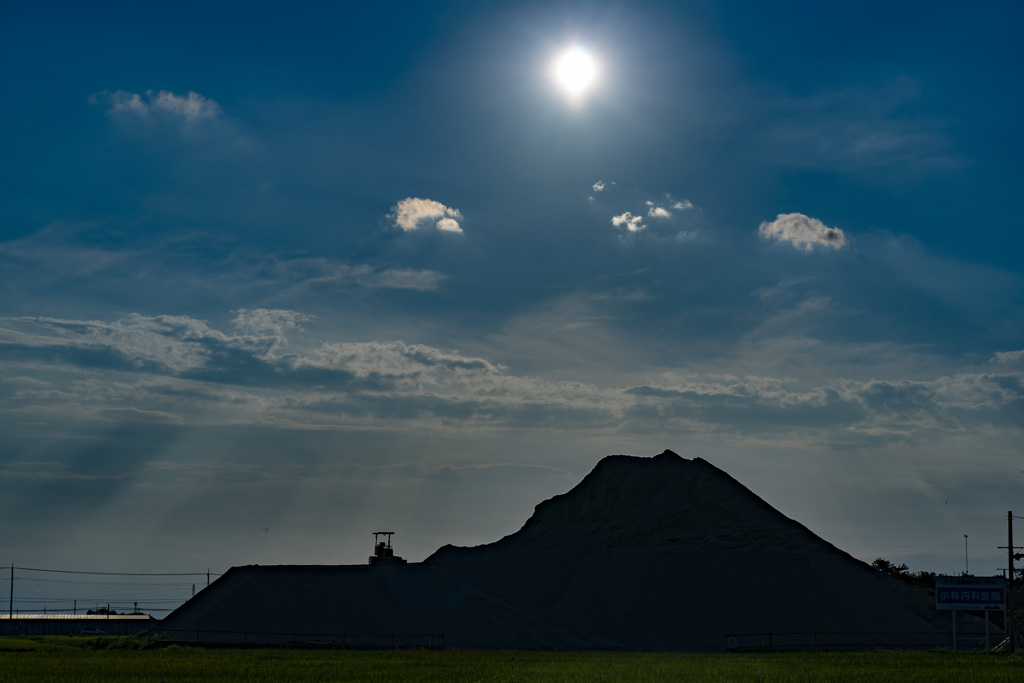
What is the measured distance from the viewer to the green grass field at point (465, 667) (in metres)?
40.2

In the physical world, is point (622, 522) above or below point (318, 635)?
above

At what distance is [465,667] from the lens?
46.2m

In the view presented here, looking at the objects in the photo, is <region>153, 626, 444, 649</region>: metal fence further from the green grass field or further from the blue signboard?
Answer: the blue signboard

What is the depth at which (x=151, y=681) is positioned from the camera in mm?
39031

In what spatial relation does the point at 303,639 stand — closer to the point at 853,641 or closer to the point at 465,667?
the point at 465,667

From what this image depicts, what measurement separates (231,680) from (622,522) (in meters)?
63.7

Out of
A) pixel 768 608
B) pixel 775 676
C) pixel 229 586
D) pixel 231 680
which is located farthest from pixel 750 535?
pixel 231 680

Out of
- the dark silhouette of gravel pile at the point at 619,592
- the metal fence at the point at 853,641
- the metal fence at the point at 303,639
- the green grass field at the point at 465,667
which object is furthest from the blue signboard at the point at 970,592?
the metal fence at the point at 303,639

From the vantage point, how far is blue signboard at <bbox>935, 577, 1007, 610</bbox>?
66500 mm

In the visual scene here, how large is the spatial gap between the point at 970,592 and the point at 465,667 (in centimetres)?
3971

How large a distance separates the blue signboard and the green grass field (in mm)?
7649

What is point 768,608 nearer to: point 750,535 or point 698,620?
point 698,620

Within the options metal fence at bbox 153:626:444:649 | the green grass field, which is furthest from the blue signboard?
metal fence at bbox 153:626:444:649

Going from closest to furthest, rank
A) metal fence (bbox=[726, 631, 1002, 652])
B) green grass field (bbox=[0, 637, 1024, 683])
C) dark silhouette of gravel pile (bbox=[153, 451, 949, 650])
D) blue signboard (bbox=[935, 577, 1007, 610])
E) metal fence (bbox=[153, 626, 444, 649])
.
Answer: green grass field (bbox=[0, 637, 1024, 683])
blue signboard (bbox=[935, 577, 1007, 610])
metal fence (bbox=[726, 631, 1002, 652])
metal fence (bbox=[153, 626, 444, 649])
dark silhouette of gravel pile (bbox=[153, 451, 949, 650])
